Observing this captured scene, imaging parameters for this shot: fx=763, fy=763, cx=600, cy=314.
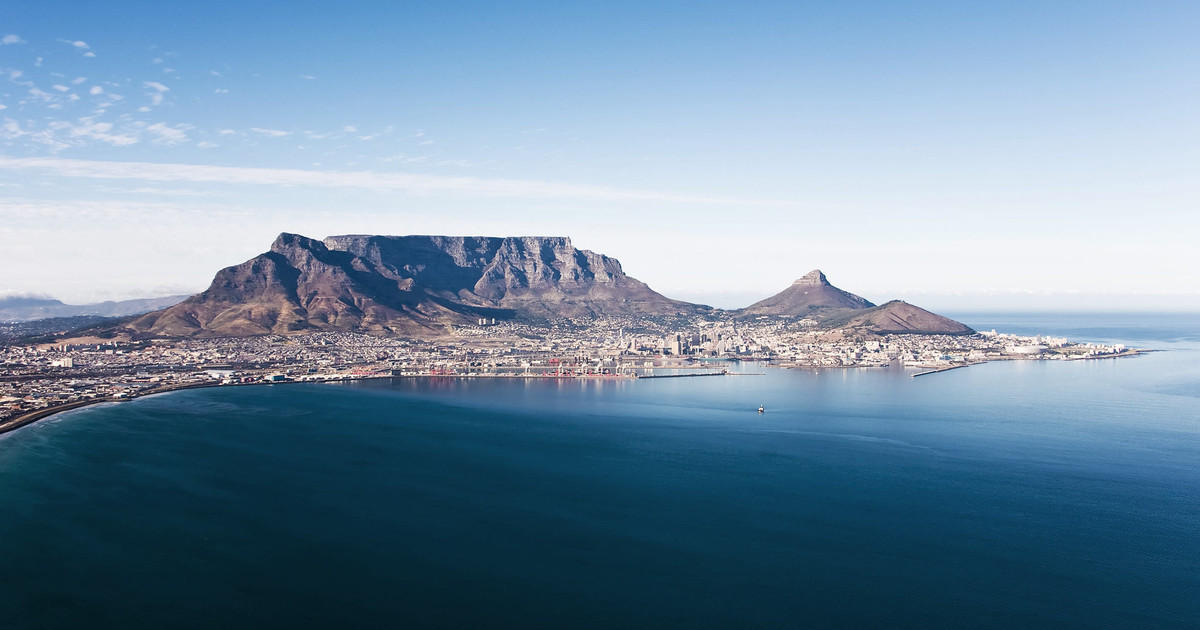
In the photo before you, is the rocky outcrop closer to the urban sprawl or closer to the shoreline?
the urban sprawl

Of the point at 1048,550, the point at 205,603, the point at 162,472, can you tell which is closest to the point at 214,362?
the point at 162,472

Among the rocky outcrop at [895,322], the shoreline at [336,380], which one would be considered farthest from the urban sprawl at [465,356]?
the rocky outcrop at [895,322]

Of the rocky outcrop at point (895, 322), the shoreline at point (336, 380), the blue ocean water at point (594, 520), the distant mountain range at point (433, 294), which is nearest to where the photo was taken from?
the blue ocean water at point (594, 520)

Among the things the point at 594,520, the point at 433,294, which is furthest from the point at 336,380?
the point at 433,294

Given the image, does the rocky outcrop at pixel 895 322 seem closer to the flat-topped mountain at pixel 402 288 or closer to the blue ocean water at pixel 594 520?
the flat-topped mountain at pixel 402 288

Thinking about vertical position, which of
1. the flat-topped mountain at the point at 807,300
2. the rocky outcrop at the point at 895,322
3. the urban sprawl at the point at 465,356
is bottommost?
the urban sprawl at the point at 465,356

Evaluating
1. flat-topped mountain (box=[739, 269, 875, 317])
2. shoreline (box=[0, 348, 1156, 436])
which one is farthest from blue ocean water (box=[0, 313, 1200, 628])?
flat-topped mountain (box=[739, 269, 875, 317])

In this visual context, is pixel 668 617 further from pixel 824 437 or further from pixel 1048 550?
pixel 824 437
